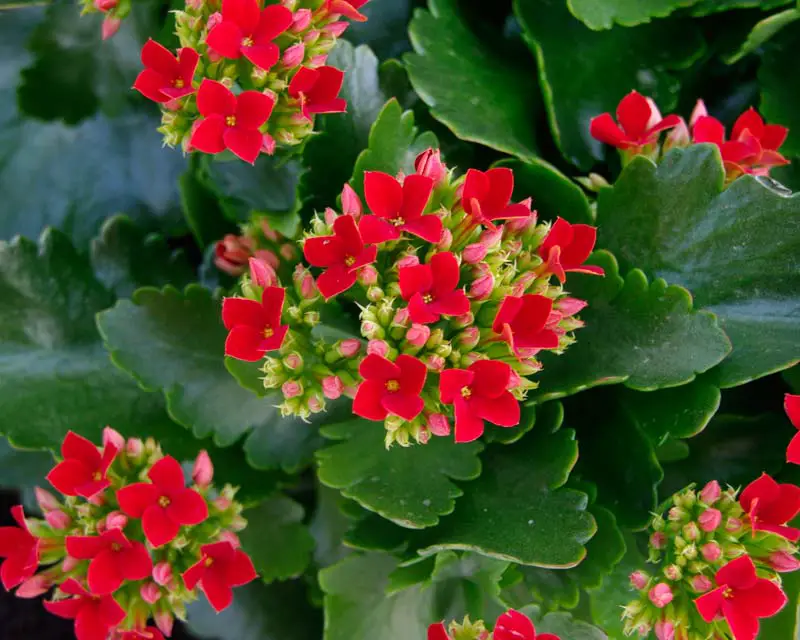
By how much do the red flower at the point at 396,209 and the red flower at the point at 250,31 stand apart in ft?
0.55

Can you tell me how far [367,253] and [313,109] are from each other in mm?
195

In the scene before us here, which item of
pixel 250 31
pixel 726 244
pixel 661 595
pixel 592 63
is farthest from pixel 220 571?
pixel 592 63

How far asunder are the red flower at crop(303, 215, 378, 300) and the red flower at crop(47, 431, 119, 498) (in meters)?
0.30

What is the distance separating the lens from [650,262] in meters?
0.89

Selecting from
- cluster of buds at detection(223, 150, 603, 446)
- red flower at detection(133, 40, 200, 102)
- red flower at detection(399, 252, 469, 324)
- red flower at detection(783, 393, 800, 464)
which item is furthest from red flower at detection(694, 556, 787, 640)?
red flower at detection(133, 40, 200, 102)

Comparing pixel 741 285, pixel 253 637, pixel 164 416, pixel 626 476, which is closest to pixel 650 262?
pixel 741 285

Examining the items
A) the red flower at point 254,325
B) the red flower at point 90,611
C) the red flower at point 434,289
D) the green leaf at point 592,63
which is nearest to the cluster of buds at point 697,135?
the green leaf at point 592,63

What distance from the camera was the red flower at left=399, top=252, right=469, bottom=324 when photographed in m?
0.66

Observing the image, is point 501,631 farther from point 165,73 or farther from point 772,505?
point 165,73

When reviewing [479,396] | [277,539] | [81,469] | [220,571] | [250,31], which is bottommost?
[277,539]

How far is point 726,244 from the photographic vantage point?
84 cm

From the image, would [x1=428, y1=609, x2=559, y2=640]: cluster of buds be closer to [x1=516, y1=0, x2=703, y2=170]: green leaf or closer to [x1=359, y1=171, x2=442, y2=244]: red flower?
[x1=359, y1=171, x2=442, y2=244]: red flower

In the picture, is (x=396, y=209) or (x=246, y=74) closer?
(x=396, y=209)

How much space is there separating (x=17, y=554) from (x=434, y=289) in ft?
1.74
